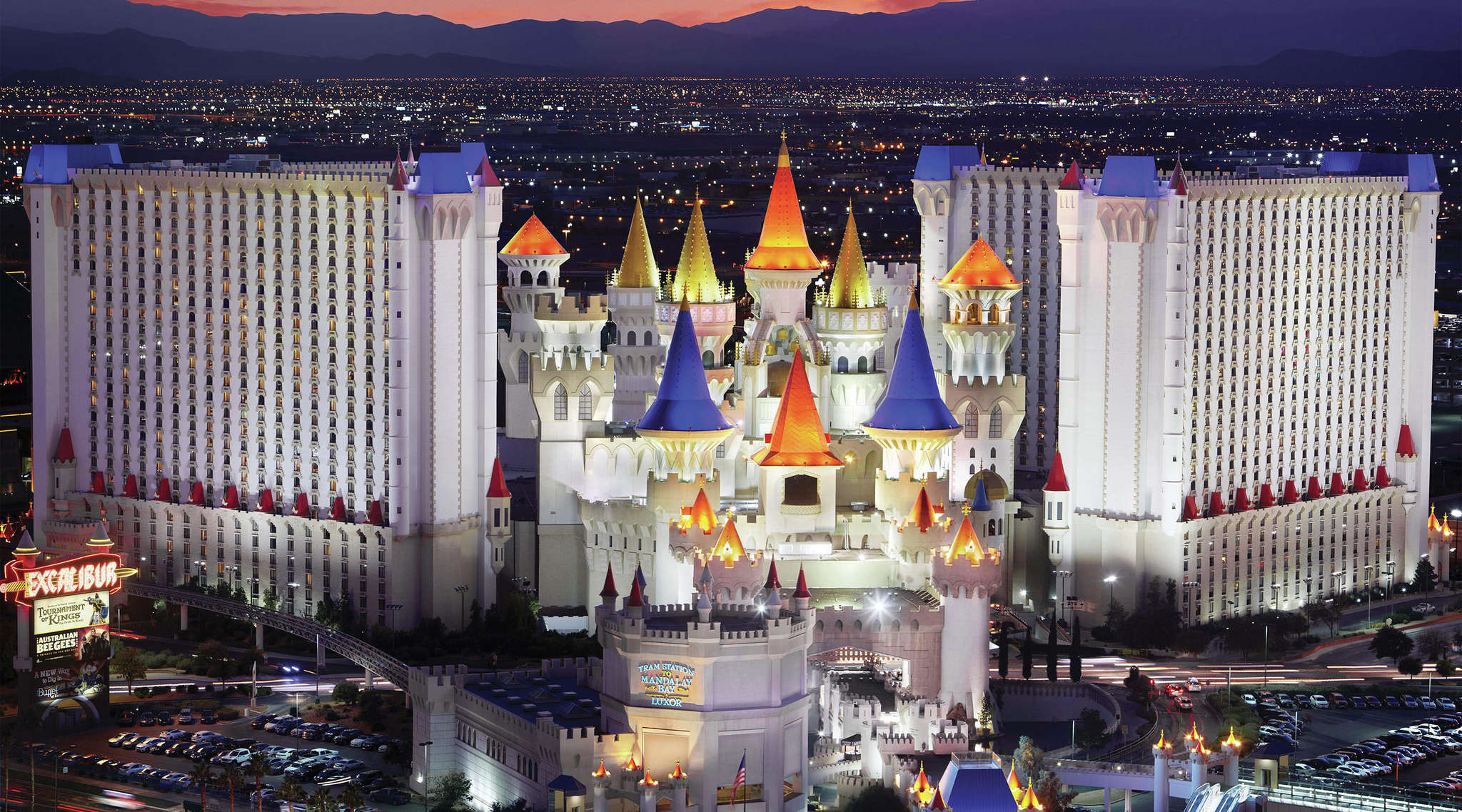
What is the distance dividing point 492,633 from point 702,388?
65.3 ft

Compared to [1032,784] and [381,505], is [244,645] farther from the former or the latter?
[1032,784]

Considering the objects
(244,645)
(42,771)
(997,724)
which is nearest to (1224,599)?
(997,724)

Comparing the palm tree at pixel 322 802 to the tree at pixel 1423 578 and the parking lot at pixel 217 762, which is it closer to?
the parking lot at pixel 217 762

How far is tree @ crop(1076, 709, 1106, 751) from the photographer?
14500 cm

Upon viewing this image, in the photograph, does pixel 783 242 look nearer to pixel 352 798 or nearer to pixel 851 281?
pixel 851 281

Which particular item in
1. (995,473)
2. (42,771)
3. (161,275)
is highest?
(161,275)

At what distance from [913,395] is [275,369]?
40481 mm


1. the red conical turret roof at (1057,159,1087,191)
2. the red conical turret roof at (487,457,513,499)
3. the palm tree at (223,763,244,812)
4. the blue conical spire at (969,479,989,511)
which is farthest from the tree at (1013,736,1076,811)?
the red conical turret roof at (1057,159,1087,191)

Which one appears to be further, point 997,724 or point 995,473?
point 995,473

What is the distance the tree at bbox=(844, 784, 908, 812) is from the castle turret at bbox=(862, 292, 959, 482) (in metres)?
25.9

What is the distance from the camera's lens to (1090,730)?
485 feet

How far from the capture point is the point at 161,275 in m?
178

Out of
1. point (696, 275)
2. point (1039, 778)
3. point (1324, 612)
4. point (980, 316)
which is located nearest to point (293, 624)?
point (696, 275)

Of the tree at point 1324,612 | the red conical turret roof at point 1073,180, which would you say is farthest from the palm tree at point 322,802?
the tree at point 1324,612
